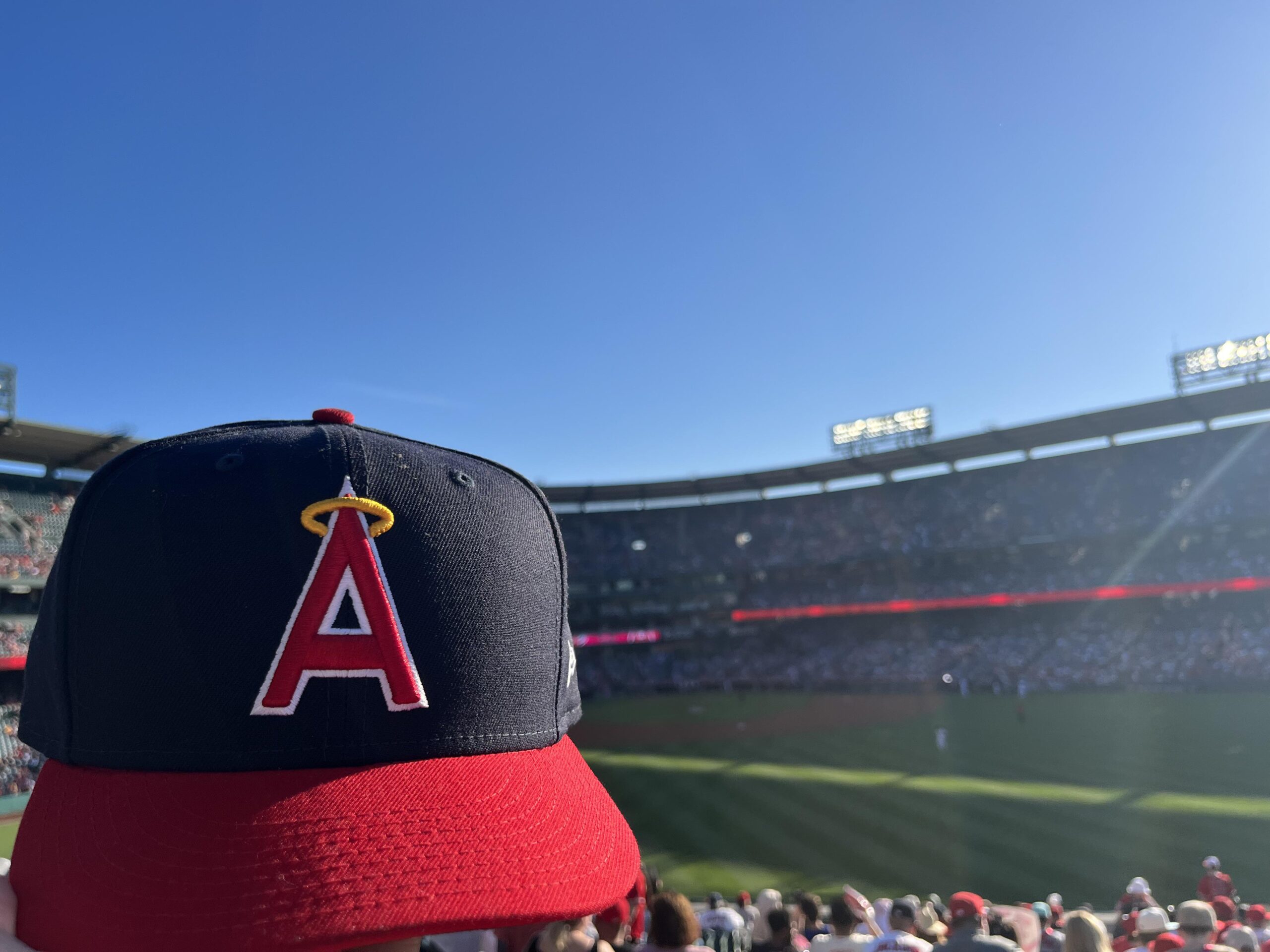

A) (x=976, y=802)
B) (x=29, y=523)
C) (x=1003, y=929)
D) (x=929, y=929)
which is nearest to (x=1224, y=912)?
(x=1003, y=929)

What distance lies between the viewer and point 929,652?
36750 millimetres

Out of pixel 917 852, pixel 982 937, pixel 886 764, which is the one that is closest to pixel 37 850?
pixel 982 937

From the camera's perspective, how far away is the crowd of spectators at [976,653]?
30.3m

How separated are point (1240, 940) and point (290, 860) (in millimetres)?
7134

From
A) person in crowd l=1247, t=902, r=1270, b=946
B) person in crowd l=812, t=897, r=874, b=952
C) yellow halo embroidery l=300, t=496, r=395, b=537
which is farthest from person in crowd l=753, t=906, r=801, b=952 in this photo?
yellow halo embroidery l=300, t=496, r=395, b=537

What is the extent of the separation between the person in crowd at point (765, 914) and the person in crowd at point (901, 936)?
0.96 m

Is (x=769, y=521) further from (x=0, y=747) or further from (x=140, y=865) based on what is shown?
(x=140, y=865)

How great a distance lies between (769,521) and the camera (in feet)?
150

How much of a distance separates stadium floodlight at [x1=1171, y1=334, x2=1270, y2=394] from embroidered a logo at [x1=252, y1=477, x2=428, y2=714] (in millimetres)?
41857

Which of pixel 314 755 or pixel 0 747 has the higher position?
pixel 314 755

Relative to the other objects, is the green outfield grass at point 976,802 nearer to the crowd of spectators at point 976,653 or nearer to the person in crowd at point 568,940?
the crowd of spectators at point 976,653

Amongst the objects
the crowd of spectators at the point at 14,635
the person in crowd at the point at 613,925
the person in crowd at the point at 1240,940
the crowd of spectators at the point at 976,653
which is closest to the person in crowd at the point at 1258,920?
the person in crowd at the point at 1240,940

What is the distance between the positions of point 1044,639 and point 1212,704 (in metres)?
8.96

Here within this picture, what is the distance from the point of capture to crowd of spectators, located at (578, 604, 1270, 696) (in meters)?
30.3
